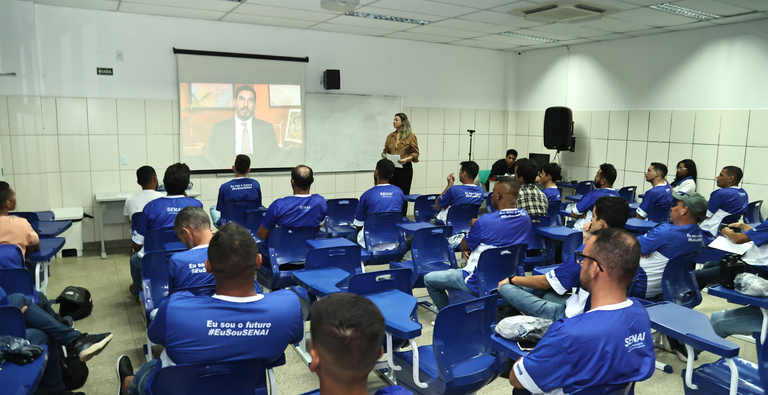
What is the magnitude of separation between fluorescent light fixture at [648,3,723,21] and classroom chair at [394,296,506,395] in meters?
5.43

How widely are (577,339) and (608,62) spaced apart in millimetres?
8170

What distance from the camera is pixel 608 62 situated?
877 centimetres

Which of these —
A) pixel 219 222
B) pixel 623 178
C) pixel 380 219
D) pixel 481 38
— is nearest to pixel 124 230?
pixel 219 222

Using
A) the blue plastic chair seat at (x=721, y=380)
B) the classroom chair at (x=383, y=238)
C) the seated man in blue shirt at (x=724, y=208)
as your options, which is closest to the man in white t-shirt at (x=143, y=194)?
the classroom chair at (x=383, y=238)

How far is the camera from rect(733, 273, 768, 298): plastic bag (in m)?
2.91

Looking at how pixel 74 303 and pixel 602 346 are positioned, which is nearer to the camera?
pixel 602 346

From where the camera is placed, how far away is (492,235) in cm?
369

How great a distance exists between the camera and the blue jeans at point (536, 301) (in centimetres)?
298

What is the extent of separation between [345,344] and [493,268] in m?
2.41

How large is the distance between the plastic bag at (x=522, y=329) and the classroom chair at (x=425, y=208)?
378 centimetres

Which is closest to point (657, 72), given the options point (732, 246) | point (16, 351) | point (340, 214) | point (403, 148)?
point (403, 148)

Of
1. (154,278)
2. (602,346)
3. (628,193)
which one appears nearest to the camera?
(602,346)

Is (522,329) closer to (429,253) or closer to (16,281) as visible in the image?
(429,253)

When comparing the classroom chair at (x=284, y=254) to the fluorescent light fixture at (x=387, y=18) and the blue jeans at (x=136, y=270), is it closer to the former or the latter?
Result: the blue jeans at (x=136, y=270)
